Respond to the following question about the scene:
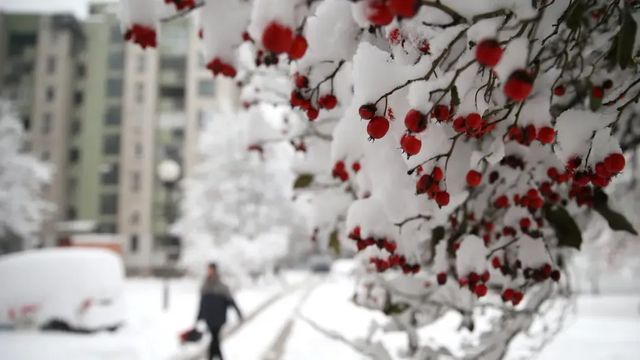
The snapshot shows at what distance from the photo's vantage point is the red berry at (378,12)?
1.05 metres

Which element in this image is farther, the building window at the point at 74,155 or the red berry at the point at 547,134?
the building window at the point at 74,155

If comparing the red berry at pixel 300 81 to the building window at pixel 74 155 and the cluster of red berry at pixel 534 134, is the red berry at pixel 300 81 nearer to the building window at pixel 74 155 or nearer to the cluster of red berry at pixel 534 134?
the cluster of red berry at pixel 534 134

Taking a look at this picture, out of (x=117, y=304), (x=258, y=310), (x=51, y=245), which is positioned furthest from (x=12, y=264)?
(x=51, y=245)

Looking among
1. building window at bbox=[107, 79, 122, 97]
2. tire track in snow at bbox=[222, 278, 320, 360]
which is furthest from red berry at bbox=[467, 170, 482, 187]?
building window at bbox=[107, 79, 122, 97]

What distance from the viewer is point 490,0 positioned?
1302mm

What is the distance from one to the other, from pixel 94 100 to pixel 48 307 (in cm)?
3335

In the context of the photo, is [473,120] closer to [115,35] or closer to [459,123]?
[459,123]

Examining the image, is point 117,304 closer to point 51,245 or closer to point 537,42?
point 537,42

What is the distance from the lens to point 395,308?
134 inches

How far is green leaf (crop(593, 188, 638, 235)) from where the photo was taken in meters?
2.18

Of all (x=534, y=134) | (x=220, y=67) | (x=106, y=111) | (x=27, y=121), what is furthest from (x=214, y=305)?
(x=27, y=121)

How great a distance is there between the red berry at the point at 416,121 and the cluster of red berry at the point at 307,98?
13.5 inches

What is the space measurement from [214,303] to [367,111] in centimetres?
782

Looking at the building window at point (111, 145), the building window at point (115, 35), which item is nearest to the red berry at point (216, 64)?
the building window at point (111, 145)
